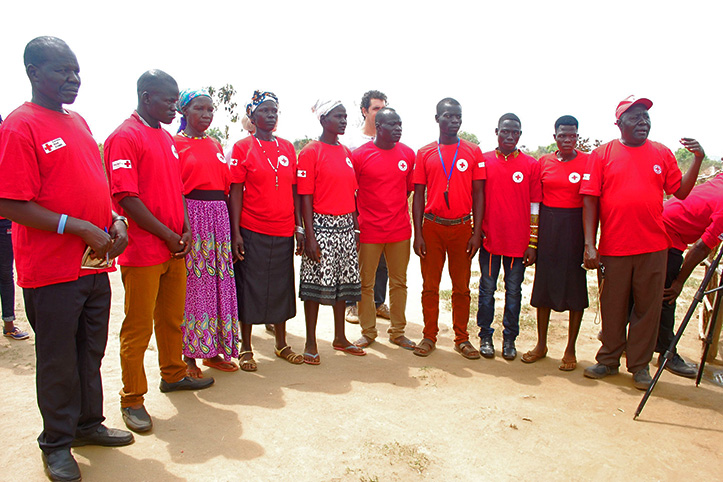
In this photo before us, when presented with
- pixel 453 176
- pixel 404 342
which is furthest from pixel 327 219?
pixel 404 342

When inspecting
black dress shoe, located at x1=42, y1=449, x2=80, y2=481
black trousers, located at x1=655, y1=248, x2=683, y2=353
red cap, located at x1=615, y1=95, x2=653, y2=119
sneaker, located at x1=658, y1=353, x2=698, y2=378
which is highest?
red cap, located at x1=615, y1=95, x2=653, y2=119

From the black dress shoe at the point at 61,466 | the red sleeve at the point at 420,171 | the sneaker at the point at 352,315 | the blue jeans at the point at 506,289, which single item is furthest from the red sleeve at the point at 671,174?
the black dress shoe at the point at 61,466

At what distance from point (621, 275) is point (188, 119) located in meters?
3.81

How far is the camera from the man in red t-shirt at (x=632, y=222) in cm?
421

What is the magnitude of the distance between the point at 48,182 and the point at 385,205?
2.99m

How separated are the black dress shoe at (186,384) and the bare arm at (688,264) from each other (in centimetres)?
412

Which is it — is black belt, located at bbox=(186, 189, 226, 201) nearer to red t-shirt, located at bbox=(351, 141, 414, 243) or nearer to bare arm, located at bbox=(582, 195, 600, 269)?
red t-shirt, located at bbox=(351, 141, 414, 243)

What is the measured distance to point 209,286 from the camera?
13.7 ft

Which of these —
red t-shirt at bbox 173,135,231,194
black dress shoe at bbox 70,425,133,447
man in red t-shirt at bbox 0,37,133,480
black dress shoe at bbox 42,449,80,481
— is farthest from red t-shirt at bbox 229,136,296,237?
black dress shoe at bbox 42,449,80,481

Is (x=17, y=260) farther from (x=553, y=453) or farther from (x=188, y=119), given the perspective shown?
(x=553, y=453)

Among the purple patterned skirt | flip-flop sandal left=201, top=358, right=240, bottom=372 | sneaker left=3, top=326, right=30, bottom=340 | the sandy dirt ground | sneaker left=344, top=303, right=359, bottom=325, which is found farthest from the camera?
sneaker left=344, top=303, right=359, bottom=325

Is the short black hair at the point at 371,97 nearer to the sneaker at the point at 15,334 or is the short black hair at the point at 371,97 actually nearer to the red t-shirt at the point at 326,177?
the red t-shirt at the point at 326,177

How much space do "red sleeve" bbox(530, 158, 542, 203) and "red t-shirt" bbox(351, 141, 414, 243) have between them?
1152 mm

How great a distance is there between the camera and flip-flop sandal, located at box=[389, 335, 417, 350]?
17.0 ft
